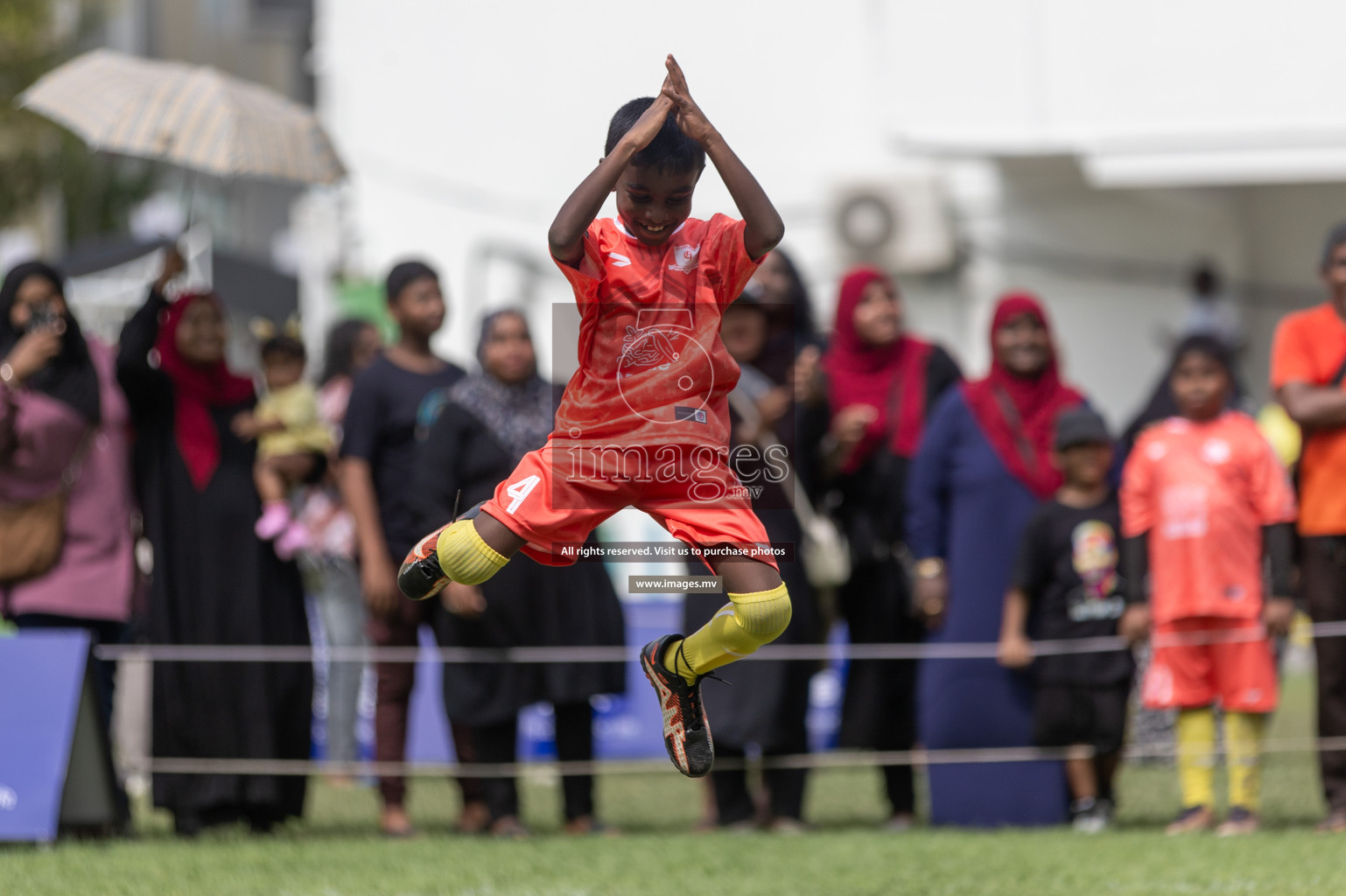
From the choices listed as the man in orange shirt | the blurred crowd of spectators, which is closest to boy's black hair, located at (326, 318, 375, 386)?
the blurred crowd of spectators

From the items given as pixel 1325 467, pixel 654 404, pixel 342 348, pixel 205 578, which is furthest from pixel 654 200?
pixel 342 348

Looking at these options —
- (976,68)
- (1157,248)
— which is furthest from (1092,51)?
(1157,248)

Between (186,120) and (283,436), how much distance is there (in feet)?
4.50

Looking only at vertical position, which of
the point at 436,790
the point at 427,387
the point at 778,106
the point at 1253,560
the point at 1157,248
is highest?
the point at 778,106

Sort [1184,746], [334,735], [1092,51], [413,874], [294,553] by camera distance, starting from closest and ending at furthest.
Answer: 1. [413,874]
2. [1184,746]
3. [294,553]
4. [334,735]
5. [1092,51]

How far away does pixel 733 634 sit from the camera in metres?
4.12

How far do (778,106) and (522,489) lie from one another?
9036 mm

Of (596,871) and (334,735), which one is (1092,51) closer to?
(334,735)

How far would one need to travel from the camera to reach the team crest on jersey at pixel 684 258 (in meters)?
3.98

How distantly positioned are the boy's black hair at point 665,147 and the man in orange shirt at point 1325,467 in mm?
3295

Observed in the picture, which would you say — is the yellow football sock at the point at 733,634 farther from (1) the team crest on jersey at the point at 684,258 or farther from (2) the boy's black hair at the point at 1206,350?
(2) the boy's black hair at the point at 1206,350

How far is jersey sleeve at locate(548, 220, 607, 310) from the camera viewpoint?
12.9 ft

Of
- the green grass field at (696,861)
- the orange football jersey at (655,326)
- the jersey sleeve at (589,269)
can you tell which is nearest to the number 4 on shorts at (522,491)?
the orange football jersey at (655,326)

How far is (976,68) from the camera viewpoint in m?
11.8
